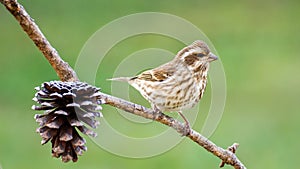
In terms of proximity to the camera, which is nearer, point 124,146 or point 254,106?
point 124,146

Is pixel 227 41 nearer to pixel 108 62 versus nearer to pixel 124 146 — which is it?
pixel 108 62

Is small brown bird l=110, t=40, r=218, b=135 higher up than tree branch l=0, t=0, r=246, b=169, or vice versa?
small brown bird l=110, t=40, r=218, b=135

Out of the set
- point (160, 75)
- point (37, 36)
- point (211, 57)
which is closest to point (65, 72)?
point (37, 36)

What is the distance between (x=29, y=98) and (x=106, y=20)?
52.2 inches

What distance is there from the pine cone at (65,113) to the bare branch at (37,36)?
103 mm

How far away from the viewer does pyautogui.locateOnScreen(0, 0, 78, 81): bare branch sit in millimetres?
1069

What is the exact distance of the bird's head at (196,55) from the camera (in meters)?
1.46

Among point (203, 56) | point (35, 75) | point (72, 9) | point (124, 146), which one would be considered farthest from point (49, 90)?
point (72, 9)

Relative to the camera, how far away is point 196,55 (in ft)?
5.04

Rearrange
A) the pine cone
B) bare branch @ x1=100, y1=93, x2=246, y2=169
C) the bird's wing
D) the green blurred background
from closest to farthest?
the pine cone < bare branch @ x1=100, y1=93, x2=246, y2=169 < the bird's wing < the green blurred background

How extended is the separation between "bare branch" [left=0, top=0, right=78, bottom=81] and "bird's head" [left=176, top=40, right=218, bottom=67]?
348mm

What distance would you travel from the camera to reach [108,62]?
4598 millimetres

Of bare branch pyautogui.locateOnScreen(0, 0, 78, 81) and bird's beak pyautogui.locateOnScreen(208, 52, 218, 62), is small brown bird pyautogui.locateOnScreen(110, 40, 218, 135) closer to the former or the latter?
bird's beak pyautogui.locateOnScreen(208, 52, 218, 62)

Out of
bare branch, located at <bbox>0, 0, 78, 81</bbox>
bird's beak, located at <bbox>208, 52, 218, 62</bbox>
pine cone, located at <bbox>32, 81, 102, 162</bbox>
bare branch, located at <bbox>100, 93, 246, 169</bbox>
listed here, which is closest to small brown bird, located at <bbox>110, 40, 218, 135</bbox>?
bird's beak, located at <bbox>208, 52, 218, 62</bbox>
